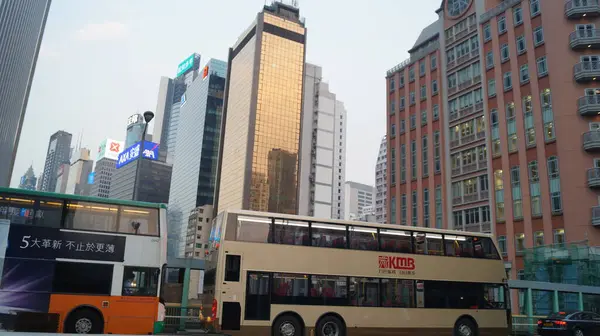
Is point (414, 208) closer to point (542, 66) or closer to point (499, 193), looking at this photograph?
point (499, 193)

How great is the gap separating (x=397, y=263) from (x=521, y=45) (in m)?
40.7

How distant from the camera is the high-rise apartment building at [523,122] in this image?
4384 cm

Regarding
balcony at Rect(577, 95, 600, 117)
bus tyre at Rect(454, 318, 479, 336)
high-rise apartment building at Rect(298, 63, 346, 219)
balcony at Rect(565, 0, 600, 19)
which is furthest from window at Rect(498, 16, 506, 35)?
high-rise apartment building at Rect(298, 63, 346, 219)

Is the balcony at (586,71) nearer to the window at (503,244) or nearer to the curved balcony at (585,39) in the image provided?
the curved balcony at (585,39)

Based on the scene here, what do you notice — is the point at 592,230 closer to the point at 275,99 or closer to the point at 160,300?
the point at 160,300

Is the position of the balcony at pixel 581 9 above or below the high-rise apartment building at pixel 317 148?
below

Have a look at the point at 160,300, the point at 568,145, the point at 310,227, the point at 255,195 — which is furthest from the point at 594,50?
the point at 255,195

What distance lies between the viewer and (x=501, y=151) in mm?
50312

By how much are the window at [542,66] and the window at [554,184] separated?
28.2 ft

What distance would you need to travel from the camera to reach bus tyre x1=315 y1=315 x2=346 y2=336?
17.5 metres

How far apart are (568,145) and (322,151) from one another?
119548mm

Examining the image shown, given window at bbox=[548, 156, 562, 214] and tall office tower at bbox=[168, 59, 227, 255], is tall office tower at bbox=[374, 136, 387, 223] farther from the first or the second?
window at bbox=[548, 156, 562, 214]

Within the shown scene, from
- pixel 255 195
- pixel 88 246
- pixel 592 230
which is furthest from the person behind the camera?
pixel 255 195

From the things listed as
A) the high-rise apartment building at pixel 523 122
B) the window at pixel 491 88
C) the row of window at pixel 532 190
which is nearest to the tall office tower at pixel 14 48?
the high-rise apartment building at pixel 523 122
